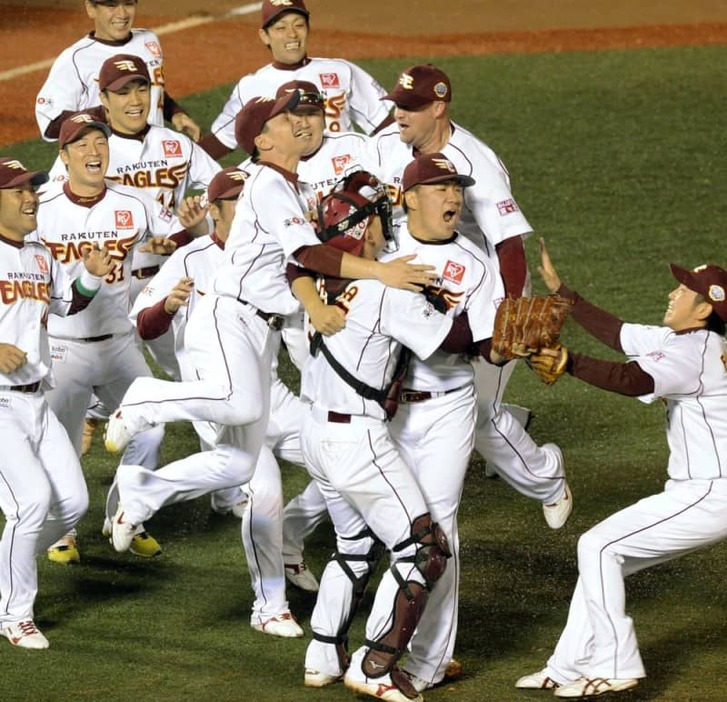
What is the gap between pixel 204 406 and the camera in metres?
5.63

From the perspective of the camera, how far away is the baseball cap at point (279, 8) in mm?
7648

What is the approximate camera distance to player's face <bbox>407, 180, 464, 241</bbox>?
5078 millimetres

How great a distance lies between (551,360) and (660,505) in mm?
665

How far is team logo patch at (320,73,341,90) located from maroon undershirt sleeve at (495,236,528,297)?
2038 mm

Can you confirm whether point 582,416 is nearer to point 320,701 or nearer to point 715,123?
point 320,701

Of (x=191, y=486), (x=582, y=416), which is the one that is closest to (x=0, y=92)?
(x=582, y=416)

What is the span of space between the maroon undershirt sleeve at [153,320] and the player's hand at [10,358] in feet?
2.59

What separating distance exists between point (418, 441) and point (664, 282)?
5.50 metres

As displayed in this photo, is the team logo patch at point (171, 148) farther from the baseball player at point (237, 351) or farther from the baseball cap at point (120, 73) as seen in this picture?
the baseball player at point (237, 351)

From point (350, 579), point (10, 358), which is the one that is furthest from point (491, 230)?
point (10, 358)

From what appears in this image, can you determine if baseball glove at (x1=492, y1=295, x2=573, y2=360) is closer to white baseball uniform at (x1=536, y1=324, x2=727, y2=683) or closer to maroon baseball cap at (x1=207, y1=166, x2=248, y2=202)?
white baseball uniform at (x1=536, y1=324, x2=727, y2=683)

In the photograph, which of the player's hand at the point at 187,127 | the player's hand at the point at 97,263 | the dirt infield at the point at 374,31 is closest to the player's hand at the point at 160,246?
the player's hand at the point at 97,263

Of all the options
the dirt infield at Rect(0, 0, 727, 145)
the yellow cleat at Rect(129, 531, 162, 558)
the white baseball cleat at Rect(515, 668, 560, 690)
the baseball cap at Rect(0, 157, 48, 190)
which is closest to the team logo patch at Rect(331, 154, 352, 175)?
the baseball cap at Rect(0, 157, 48, 190)

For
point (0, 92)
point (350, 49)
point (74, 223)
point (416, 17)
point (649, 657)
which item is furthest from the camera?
point (416, 17)
